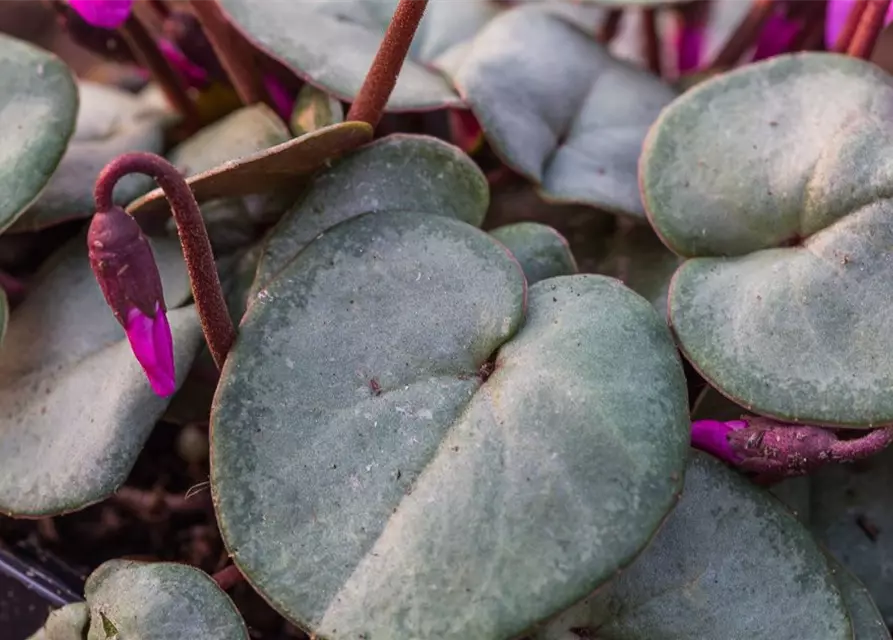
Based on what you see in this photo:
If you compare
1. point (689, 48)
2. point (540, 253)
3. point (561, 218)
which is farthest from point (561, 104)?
point (689, 48)

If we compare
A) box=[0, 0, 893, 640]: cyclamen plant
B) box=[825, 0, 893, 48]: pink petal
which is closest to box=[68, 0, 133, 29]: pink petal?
box=[0, 0, 893, 640]: cyclamen plant

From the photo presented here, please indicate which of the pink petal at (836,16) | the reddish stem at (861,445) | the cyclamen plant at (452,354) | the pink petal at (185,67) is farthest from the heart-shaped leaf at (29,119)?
the pink petal at (836,16)

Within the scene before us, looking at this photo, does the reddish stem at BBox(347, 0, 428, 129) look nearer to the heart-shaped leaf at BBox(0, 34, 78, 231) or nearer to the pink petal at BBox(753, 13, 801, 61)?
the heart-shaped leaf at BBox(0, 34, 78, 231)

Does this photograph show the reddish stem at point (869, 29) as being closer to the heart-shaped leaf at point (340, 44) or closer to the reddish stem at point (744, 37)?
the reddish stem at point (744, 37)

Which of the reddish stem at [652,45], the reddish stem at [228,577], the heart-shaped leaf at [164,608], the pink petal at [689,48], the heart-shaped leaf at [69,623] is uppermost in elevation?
the reddish stem at [652,45]

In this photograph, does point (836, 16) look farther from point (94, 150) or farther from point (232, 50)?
point (94, 150)
